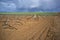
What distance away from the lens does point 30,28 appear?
1206 millimetres

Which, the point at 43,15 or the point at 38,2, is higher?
the point at 38,2

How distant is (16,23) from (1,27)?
0.39 feet

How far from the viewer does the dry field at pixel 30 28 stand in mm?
1206

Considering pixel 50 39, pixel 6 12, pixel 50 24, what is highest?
pixel 6 12

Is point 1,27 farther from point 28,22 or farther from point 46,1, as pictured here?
point 46,1

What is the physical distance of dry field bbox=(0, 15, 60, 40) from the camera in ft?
3.96

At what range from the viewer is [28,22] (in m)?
1.21

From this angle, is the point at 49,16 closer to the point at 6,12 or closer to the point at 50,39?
the point at 50,39

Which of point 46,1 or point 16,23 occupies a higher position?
point 46,1

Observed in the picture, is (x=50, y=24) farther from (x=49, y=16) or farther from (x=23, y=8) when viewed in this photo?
(x=23, y=8)

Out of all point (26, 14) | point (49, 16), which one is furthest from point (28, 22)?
point (49, 16)

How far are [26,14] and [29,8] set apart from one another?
53 millimetres

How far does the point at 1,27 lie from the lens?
1.21 m

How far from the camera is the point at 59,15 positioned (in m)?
1.21
